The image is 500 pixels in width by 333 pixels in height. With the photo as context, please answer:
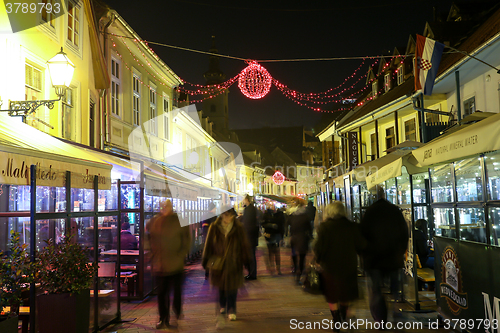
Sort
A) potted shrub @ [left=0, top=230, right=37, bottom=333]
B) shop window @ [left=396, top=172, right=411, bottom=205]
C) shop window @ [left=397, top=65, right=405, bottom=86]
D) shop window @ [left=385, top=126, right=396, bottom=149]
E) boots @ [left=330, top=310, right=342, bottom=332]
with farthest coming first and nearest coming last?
1. shop window @ [left=385, top=126, right=396, bottom=149]
2. shop window @ [left=397, top=65, right=405, bottom=86]
3. shop window @ [left=396, top=172, right=411, bottom=205]
4. boots @ [left=330, top=310, right=342, bottom=332]
5. potted shrub @ [left=0, top=230, right=37, bottom=333]

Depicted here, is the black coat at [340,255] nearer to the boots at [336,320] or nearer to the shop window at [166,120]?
the boots at [336,320]

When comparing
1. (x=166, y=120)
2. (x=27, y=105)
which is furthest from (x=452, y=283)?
(x=166, y=120)

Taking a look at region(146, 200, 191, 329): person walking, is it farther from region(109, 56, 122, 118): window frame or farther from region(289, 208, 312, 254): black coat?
region(109, 56, 122, 118): window frame

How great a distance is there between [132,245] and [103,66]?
7857 millimetres

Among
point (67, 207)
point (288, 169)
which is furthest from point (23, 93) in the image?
point (288, 169)

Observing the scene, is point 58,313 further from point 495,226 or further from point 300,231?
point 300,231

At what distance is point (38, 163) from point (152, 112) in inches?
688

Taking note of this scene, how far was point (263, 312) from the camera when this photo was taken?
796cm

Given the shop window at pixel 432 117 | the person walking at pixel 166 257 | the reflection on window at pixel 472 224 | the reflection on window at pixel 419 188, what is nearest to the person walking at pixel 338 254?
the reflection on window at pixel 472 224

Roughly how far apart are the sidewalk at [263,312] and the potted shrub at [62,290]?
53.0 inches

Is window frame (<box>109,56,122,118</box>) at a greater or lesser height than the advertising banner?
greater

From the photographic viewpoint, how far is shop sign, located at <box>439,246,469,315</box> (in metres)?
5.96

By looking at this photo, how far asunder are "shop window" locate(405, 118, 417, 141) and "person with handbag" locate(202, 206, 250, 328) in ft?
51.7

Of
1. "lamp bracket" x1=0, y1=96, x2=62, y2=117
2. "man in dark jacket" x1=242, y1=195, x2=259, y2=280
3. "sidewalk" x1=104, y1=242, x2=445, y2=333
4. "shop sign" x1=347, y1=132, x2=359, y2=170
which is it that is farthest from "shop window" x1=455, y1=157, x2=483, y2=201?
"shop sign" x1=347, y1=132, x2=359, y2=170
